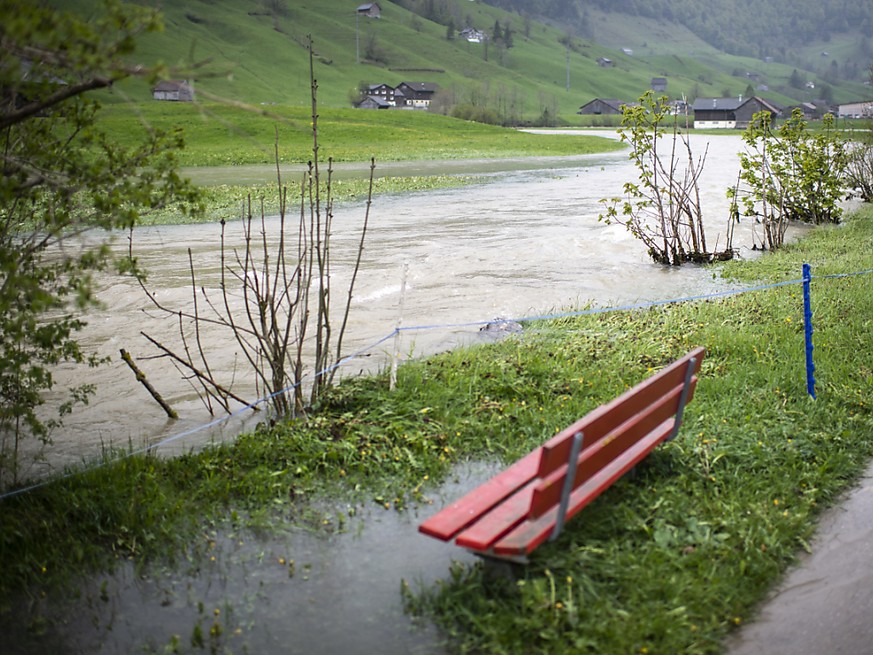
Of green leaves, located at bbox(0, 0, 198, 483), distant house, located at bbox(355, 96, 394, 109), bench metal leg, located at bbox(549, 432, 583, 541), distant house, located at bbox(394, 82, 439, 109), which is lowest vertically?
bench metal leg, located at bbox(549, 432, 583, 541)

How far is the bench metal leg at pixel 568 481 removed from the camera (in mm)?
5121

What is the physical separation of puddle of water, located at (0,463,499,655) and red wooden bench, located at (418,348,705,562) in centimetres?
60

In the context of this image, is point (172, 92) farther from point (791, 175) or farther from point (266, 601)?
point (266, 601)

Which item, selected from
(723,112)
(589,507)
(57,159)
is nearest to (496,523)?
(589,507)

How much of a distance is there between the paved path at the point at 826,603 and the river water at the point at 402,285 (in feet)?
16.5

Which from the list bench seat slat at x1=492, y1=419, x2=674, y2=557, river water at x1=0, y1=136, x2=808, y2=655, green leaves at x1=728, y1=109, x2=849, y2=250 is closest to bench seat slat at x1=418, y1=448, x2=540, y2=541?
bench seat slat at x1=492, y1=419, x2=674, y2=557

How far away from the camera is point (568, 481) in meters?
5.22

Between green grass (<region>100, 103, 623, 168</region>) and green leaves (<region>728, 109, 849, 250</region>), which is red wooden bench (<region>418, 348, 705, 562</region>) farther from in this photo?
green grass (<region>100, 103, 623, 168</region>)

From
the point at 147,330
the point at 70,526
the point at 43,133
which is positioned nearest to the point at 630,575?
the point at 70,526

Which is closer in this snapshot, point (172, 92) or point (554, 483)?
point (554, 483)

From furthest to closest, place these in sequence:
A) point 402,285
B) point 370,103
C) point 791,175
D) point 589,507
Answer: point 370,103, point 791,175, point 402,285, point 589,507

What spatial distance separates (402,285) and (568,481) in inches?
187

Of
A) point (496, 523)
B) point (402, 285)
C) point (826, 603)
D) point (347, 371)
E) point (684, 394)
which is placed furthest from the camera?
point (347, 371)

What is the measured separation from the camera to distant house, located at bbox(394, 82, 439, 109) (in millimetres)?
189375
